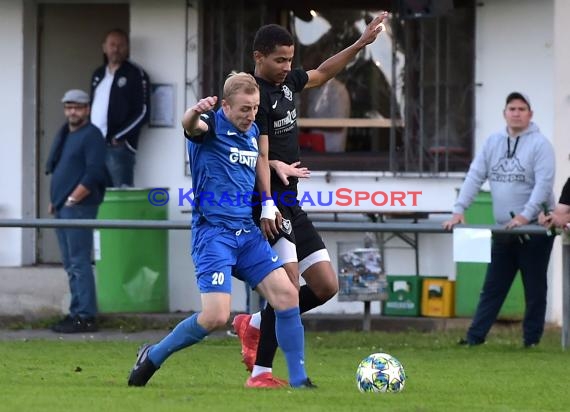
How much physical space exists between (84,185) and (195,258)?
5515 mm

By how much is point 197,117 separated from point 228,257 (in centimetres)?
83

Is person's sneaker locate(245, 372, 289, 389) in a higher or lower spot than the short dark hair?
lower

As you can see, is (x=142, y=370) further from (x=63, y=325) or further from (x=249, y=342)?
(x=63, y=325)

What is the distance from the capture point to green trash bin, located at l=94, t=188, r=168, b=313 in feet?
46.6

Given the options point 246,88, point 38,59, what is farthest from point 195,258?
point 38,59

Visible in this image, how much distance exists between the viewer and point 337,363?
11.0 metres

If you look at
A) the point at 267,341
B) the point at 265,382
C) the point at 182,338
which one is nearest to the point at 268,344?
the point at 267,341

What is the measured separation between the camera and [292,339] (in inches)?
335

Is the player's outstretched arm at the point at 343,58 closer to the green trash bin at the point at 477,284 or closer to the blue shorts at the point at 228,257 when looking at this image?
the blue shorts at the point at 228,257

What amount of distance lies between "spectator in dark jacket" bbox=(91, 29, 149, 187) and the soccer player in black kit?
529cm

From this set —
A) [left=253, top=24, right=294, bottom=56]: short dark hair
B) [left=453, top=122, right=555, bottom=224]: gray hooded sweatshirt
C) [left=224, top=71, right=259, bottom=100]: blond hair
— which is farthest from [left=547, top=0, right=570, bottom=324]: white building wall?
[left=224, top=71, right=259, bottom=100]: blond hair

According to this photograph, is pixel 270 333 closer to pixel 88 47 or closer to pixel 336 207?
pixel 336 207

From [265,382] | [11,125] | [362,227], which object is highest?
[11,125]

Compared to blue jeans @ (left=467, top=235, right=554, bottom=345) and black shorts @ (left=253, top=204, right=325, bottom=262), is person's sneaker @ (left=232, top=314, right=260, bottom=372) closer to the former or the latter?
black shorts @ (left=253, top=204, right=325, bottom=262)
